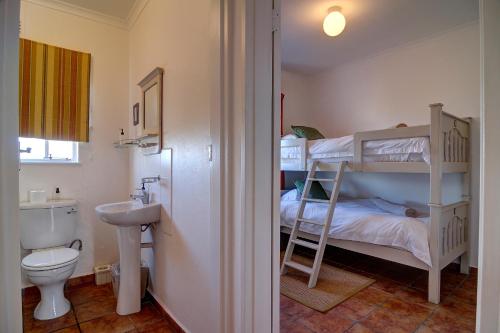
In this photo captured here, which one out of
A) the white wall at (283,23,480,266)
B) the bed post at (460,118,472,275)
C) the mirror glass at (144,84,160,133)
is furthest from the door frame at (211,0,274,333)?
the white wall at (283,23,480,266)

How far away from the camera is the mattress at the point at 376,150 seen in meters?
2.22

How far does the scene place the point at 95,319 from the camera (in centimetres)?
189

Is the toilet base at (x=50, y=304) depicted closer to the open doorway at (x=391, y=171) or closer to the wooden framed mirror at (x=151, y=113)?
the wooden framed mirror at (x=151, y=113)

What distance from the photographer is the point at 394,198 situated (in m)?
3.33

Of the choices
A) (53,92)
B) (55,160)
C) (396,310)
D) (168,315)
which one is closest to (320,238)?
(396,310)

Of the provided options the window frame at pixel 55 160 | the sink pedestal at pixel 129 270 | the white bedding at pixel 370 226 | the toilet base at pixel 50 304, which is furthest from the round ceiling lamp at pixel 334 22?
the toilet base at pixel 50 304

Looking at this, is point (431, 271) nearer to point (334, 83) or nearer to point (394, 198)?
point (394, 198)

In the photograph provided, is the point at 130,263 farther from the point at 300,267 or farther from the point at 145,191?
the point at 300,267

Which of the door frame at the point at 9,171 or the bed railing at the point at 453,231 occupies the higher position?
the door frame at the point at 9,171

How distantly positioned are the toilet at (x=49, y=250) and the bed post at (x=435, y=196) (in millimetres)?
2855

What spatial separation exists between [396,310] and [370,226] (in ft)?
2.29

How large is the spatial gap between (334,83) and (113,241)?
3.85m

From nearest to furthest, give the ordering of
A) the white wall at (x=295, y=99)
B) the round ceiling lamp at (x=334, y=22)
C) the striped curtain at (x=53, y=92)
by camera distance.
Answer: the striped curtain at (x=53, y=92), the round ceiling lamp at (x=334, y=22), the white wall at (x=295, y=99)

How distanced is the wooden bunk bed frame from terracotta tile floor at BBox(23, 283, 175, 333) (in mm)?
1817
